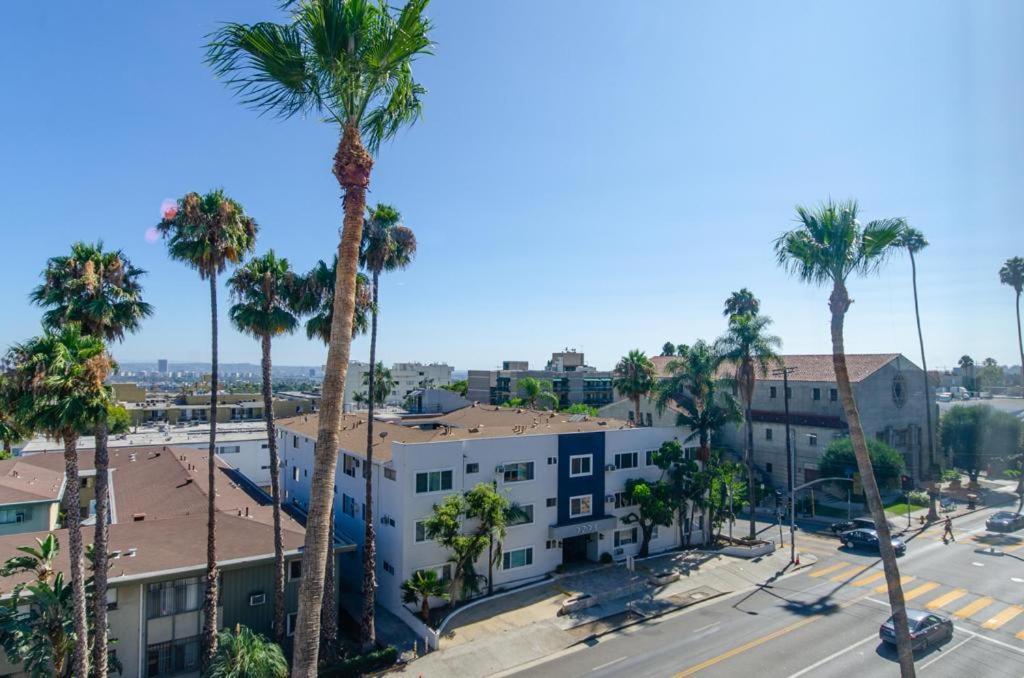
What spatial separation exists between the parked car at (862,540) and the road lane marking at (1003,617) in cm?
1063

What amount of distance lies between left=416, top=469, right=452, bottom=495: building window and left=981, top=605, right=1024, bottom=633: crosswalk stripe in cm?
2849

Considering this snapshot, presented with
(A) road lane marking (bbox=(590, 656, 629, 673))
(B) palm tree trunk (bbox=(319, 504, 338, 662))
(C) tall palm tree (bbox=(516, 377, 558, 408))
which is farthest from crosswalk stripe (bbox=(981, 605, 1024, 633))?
(C) tall palm tree (bbox=(516, 377, 558, 408))

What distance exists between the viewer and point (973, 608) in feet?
98.4

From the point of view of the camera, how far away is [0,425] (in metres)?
32.8

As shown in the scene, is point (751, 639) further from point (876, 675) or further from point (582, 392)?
point (582, 392)

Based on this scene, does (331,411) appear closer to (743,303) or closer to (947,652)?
(947,652)

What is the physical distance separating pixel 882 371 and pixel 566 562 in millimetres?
47687

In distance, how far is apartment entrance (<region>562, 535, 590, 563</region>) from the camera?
37812 mm

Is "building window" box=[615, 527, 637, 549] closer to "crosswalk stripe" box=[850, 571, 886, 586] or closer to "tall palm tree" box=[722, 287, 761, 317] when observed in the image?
"crosswalk stripe" box=[850, 571, 886, 586]

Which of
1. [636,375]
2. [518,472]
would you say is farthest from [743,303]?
[518,472]

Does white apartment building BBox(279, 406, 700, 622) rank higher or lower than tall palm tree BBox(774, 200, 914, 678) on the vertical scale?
lower

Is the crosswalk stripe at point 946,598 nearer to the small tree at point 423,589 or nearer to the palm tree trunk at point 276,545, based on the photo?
the small tree at point 423,589

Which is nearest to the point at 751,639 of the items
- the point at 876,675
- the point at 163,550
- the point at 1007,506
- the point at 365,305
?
the point at 876,675

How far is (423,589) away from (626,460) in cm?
1763
